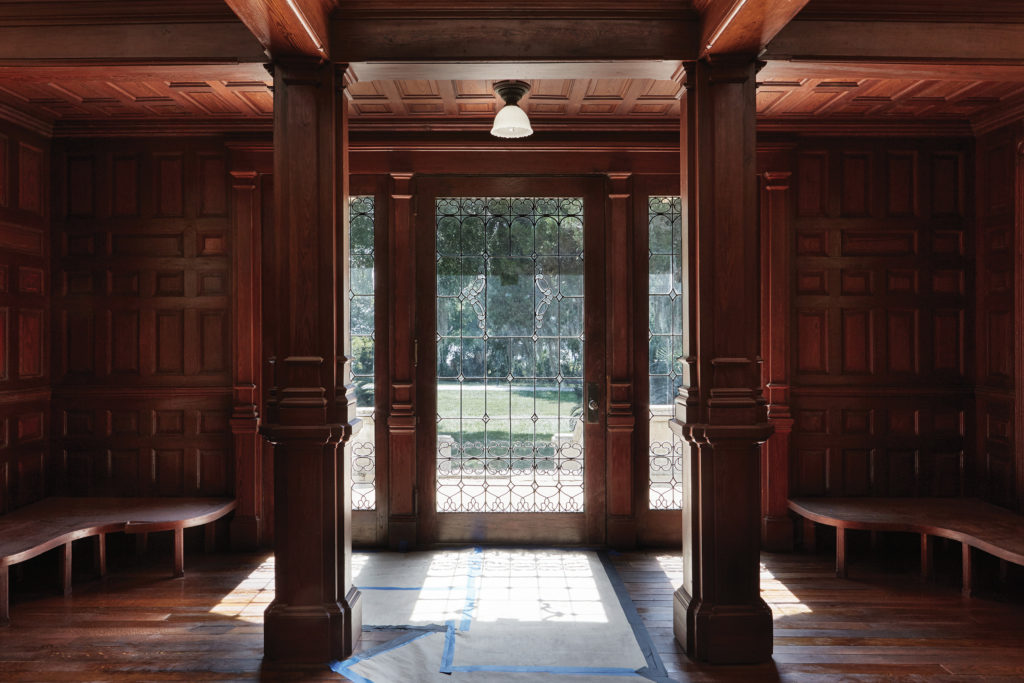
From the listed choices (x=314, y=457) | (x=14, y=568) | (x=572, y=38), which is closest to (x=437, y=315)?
(x=314, y=457)

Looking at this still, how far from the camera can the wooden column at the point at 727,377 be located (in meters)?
2.98

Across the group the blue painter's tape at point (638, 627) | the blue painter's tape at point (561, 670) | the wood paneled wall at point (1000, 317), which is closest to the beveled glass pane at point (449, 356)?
the blue painter's tape at point (638, 627)

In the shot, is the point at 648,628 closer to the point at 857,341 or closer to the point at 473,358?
the point at 473,358

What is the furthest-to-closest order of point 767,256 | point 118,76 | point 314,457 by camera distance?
point 767,256, point 118,76, point 314,457

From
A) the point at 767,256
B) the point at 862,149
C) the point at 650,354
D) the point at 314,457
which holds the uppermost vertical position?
the point at 862,149

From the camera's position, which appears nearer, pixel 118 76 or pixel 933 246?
pixel 118 76

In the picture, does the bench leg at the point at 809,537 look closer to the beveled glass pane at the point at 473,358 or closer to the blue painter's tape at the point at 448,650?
the beveled glass pane at the point at 473,358

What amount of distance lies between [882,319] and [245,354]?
437 centimetres

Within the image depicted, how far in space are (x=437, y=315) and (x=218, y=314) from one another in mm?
1501

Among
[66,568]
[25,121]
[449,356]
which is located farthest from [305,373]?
[25,121]

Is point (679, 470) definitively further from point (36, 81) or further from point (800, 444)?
point (36, 81)

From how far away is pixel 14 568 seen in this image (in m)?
3.99

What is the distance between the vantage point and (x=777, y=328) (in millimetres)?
4516

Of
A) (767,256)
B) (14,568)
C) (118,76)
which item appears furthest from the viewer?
(767,256)
